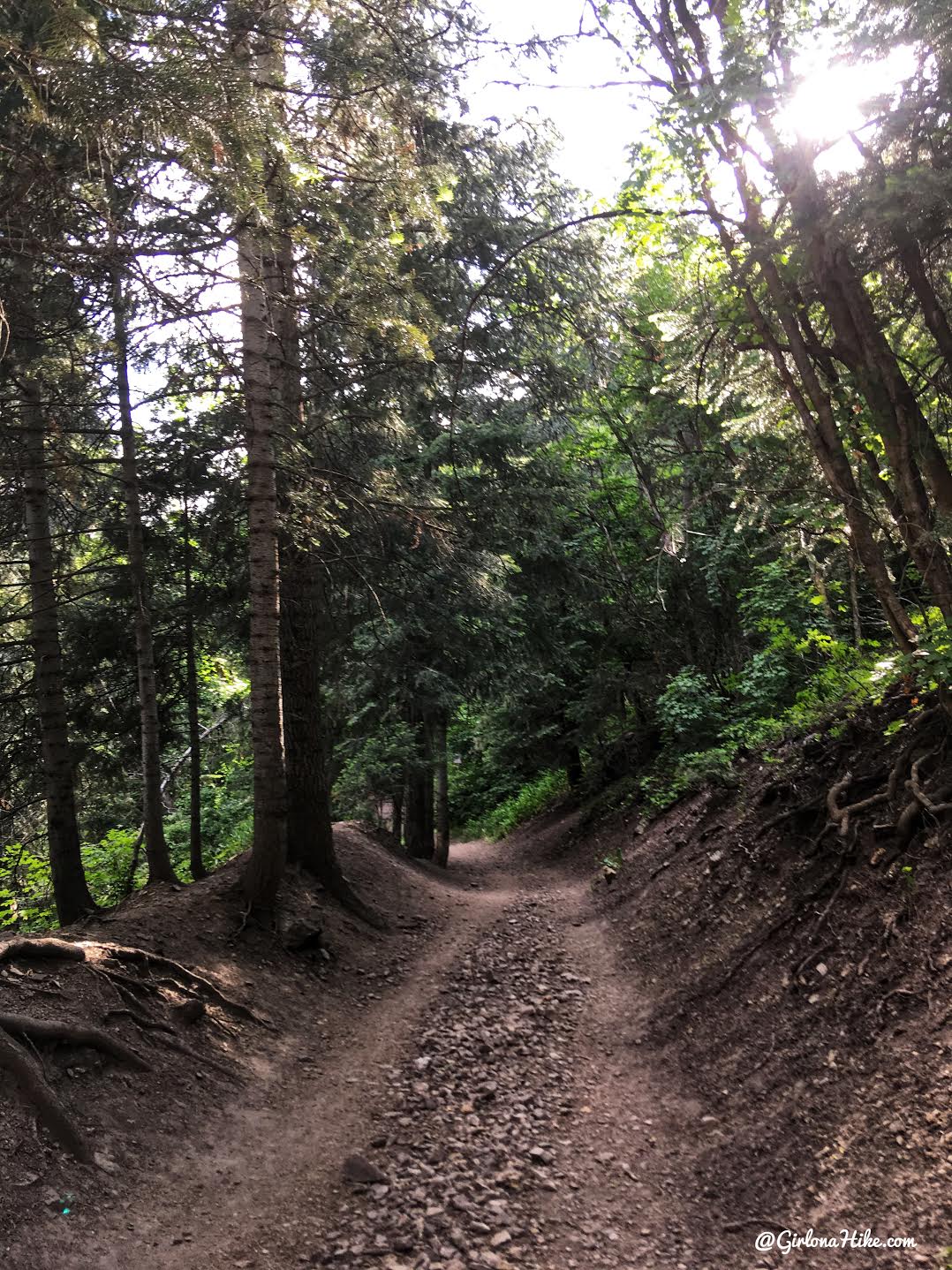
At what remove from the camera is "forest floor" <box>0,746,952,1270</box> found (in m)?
3.81

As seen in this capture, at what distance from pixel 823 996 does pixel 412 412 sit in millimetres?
10117

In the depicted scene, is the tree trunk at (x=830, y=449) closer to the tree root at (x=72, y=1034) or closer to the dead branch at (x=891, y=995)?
the dead branch at (x=891, y=995)

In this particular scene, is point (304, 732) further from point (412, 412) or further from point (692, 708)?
point (692, 708)

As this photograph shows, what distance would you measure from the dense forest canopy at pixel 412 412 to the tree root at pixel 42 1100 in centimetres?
362

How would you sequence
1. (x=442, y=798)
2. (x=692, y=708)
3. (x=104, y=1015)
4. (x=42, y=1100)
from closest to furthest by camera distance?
(x=42, y=1100) < (x=104, y=1015) < (x=692, y=708) < (x=442, y=798)

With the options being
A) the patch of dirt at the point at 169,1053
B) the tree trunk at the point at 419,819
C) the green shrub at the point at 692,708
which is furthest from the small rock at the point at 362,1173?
the tree trunk at the point at 419,819

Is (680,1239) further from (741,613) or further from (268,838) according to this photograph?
(741,613)

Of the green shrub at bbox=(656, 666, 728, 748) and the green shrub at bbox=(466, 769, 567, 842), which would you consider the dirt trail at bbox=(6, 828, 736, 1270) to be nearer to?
the green shrub at bbox=(656, 666, 728, 748)

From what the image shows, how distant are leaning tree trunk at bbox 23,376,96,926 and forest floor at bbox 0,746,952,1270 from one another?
4.40 ft

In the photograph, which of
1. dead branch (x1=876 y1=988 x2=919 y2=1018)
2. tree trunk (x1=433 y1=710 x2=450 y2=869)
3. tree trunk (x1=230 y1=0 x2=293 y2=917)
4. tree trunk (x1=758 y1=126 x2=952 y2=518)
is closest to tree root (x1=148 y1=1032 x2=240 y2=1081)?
tree trunk (x1=230 y1=0 x2=293 y2=917)

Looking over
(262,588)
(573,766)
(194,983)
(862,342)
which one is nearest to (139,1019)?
(194,983)

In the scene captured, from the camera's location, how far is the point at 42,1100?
4434 millimetres

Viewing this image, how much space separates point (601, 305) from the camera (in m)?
10.2

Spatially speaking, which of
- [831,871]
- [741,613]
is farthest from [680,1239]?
[741,613]
